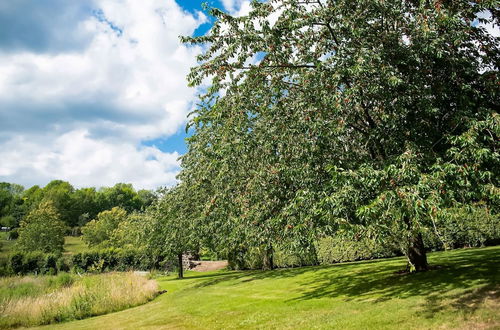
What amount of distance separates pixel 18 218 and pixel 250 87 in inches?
4023

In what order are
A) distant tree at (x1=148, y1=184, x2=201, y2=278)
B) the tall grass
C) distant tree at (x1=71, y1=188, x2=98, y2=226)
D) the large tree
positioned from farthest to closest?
distant tree at (x1=71, y1=188, x2=98, y2=226) → distant tree at (x1=148, y1=184, x2=201, y2=278) → the tall grass → the large tree

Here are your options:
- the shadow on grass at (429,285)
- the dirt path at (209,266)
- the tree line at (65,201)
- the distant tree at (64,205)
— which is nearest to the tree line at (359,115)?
the shadow on grass at (429,285)

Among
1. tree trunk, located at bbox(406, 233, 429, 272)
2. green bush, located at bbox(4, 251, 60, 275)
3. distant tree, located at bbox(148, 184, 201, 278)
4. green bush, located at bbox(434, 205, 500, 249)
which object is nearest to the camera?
tree trunk, located at bbox(406, 233, 429, 272)

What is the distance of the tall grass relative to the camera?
1259 cm

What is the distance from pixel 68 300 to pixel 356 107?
43.6 ft

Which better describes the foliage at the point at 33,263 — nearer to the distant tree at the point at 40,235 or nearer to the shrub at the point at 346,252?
the distant tree at the point at 40,235

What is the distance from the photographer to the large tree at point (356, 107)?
7445mm

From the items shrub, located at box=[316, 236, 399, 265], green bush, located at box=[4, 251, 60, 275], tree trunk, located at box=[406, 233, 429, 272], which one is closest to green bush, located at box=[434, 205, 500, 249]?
shrub, located at box=[316, 236, 399, 265]

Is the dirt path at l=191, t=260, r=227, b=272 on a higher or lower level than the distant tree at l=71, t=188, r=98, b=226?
lower

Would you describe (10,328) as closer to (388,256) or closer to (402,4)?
(402,4)

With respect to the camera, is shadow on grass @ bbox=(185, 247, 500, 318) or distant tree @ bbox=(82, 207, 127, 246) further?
distant tree @ bbox=(82, 207, 127, 246)

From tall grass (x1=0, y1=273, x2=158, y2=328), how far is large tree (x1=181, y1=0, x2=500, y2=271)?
26.1 ft

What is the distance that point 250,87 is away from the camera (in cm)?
928

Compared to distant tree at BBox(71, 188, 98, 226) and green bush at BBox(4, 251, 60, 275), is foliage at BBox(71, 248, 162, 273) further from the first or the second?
distant tree at BBox(71, 188, 98, 226)
